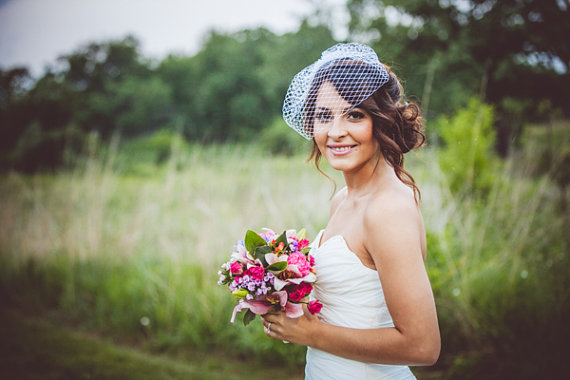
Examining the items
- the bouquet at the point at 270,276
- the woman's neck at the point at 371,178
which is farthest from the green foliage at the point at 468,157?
the bouquet at the point at 270,276

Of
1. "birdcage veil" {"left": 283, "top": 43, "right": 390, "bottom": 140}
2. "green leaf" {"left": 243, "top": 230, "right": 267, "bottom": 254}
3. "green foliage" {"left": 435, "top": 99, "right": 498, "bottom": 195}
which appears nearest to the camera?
"green leaf" {"left": 243, "top": 230, "right": 267, "bottom": 254}

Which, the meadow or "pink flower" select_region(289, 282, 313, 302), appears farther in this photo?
the meadow

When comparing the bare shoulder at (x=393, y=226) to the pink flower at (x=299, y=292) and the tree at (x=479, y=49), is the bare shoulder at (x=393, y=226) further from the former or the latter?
the tree at (x=479, y=49)

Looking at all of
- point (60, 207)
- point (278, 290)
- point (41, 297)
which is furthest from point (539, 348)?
point (60, 207)

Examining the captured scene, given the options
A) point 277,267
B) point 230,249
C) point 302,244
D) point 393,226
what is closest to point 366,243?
point 393,226

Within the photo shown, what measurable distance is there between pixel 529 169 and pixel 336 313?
5341 millimetres

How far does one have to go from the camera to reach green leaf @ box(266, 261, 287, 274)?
5.13 feet

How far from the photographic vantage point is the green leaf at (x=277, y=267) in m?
1.56

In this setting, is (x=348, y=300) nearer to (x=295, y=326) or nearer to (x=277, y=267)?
(x=295, y=326)

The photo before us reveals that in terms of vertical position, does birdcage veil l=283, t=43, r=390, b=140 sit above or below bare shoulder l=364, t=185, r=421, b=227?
above

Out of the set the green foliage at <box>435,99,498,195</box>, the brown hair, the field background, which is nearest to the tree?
the field background

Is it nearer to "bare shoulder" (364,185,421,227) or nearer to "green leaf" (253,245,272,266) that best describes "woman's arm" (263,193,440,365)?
"bare shoulder" (364,185,421,227)

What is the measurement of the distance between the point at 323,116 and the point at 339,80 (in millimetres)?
202

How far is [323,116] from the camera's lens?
193 cm
